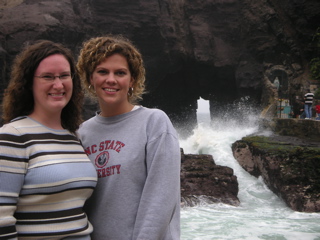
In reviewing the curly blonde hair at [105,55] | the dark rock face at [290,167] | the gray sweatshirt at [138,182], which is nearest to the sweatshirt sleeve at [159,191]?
the gray sweatshirt at [138,182]

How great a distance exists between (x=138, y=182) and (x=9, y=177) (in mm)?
676

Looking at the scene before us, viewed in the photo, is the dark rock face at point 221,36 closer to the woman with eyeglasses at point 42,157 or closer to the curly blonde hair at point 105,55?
the curly blonde hair at point 105,55

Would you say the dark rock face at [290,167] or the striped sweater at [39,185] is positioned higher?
the striped sweater at [39,185]

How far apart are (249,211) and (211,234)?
2.59 m

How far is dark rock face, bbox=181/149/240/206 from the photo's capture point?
10.8 meters

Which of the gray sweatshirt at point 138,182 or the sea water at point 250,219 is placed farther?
the sea water at point 250,219

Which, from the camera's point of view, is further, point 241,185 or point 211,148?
point 211,148

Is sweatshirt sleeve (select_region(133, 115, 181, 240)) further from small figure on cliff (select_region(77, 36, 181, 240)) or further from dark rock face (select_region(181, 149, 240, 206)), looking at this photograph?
dark rock face (select_region(181, 149, 240, 206))

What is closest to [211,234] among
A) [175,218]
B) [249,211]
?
[249,211]

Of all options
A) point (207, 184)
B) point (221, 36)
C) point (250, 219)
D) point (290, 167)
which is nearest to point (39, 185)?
point (250, 219)

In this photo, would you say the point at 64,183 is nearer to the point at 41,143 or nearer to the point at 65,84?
the point at 41,143

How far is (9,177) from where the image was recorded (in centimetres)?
183

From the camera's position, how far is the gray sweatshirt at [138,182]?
2.02 meters

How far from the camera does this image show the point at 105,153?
2227 millimetres
